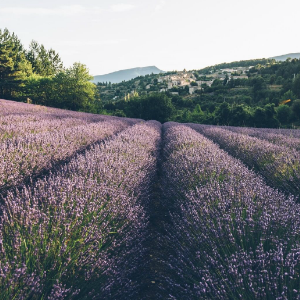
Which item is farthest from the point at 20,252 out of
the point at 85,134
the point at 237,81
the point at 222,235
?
the point at 237,81

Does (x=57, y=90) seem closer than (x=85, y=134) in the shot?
No

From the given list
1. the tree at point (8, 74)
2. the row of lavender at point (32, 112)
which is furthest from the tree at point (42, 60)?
the row of lavender at point (32, 112)

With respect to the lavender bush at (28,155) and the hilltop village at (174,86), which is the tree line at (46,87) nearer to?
the lavender bush at (28,155)

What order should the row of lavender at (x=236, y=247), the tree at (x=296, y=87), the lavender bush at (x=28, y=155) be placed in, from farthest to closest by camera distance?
the tree at (x=296, y=87)
the lavender bush at (x=28, y=155)
the row of lavender at (x=236, y=247)

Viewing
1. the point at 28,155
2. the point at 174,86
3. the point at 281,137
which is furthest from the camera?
the point at 174,86

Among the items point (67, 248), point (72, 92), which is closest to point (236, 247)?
point (67, 248)

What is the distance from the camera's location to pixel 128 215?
1.92 m

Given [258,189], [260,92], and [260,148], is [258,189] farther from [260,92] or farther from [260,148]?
[260,92]

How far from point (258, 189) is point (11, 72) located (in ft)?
111

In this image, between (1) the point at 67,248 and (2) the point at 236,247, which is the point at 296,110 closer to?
(2) the point at 236,247

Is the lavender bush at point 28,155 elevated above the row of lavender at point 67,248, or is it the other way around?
the lavender bush at point 28,155

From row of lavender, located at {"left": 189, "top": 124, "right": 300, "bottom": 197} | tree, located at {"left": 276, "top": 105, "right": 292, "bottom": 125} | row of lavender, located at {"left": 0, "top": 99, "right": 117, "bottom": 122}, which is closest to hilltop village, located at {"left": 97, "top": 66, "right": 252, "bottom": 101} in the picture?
tree, located at {"left": 276, "top": 105, "right": 292, "bottom": 125}

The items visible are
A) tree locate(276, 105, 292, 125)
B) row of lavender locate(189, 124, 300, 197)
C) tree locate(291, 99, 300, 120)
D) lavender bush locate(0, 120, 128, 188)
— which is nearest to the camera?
A: lavender bush locate(0, 120, 128, 188)

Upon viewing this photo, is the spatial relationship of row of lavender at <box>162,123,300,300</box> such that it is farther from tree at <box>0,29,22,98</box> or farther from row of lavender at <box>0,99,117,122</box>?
tree at <box>0,29,22,98</box>
